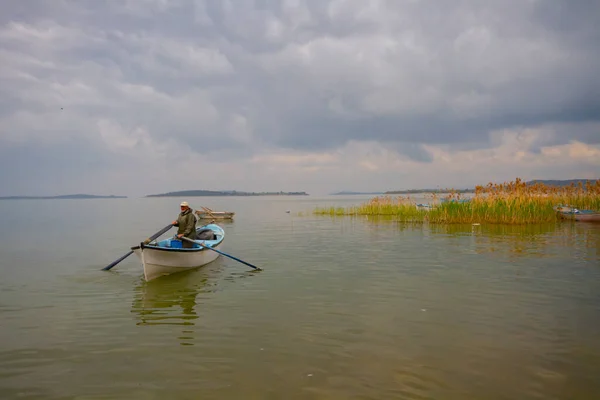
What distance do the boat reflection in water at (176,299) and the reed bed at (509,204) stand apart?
21.6 meters

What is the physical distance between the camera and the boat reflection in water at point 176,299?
10.1m

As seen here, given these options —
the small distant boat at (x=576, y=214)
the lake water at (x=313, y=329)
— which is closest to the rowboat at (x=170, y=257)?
the lake water at (x=313, y=329)

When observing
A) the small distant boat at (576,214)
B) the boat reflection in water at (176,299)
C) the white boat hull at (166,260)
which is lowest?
the boat reflection in water at (176,299)

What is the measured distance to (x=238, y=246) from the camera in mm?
24203

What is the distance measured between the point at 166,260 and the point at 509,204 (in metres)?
25.3

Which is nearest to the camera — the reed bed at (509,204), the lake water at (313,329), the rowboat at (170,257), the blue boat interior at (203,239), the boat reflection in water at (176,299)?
the lake water at (313,329)

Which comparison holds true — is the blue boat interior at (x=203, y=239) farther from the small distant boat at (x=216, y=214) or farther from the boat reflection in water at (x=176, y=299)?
the small distant boat at (x=216, y=214)

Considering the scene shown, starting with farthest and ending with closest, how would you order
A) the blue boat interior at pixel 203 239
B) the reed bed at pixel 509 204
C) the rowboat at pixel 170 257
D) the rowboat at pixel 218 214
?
1. the rowboat at pixel 218 214
2. the reed bed at pixel 509 204
3. the blue boat interior at pixel 203 239
4. the rowboat at pixel 170 257

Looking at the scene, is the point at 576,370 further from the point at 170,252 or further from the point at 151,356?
the point at 170,252

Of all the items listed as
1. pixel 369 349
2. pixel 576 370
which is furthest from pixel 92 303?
pixel 576 370

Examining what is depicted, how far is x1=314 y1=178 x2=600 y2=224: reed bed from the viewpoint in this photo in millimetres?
30672

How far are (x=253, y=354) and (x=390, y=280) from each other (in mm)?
7321

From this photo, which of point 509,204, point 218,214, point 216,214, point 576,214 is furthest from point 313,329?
point 216,214

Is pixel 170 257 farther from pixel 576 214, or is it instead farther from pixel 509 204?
pixel 576 214
